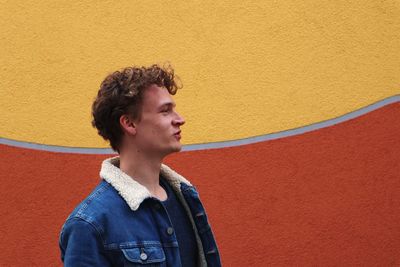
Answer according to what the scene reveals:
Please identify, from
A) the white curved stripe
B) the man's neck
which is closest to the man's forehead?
the man's neck

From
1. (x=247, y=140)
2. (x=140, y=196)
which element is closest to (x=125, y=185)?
(x=140, y=196)

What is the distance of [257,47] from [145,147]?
1.70 m

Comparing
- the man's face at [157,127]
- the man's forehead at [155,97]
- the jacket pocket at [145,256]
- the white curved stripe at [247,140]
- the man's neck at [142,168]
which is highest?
the white curved stripe at [247,140]

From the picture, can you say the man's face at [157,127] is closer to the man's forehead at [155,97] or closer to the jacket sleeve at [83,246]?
the man's forehead at [155,97]

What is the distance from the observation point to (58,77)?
349 cm

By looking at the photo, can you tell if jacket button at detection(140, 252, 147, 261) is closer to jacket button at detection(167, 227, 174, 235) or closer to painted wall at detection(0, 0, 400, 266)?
jacket button at detection(167, 227, 174, 235)

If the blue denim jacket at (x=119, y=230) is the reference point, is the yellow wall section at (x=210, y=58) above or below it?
above

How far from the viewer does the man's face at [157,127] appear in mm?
1943

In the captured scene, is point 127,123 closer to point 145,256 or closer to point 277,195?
point 145,256

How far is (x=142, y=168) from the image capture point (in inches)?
76.2

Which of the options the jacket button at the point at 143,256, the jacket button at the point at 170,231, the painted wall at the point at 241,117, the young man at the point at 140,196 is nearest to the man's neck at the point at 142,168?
the young man at the point at 140,196

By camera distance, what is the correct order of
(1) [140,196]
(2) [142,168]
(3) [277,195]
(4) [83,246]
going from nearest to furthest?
(4) [83,246], (1) [140,196], (2) [142,168], (3) [277,195]

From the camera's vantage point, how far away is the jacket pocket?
1723mm

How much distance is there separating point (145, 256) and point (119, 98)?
0.49 meters
